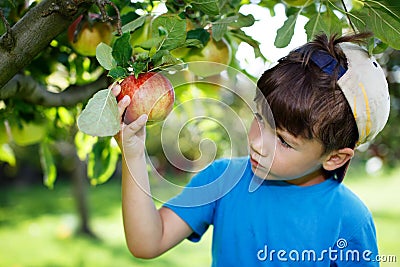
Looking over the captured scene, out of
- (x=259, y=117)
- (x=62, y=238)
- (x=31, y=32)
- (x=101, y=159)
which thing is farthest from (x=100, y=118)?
(x=62, y=238)

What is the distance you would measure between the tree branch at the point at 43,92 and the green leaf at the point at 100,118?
0.35 meters

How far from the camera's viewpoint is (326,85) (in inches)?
34.9

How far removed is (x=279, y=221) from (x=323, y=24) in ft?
1.17

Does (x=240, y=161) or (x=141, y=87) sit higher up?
(x=141, y=87)

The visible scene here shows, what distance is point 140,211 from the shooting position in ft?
3.05

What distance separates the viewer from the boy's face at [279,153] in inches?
33.5

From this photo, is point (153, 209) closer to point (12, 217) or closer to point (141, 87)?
point (141, 87)

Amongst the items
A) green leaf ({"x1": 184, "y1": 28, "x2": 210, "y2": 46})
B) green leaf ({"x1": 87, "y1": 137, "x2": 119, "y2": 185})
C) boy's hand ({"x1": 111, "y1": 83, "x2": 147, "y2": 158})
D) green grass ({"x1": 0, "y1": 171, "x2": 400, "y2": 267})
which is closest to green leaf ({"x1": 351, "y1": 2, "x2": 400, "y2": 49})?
green leaf ({"x1": 184, "y1": 28, "x2": 210, "y2": 46})

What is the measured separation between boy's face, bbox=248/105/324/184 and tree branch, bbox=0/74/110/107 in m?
0.29

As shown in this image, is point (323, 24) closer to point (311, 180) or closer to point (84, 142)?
point (311, 180)

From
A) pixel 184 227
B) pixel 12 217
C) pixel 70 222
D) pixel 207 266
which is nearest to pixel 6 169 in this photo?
pixel 12 217

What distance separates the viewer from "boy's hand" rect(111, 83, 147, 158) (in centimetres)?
68

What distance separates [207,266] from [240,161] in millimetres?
2643

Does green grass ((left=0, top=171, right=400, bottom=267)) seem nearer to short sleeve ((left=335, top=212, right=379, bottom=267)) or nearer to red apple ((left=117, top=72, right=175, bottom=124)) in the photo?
short sleeve ((left=335, top=212, right=379, bottom=267))
